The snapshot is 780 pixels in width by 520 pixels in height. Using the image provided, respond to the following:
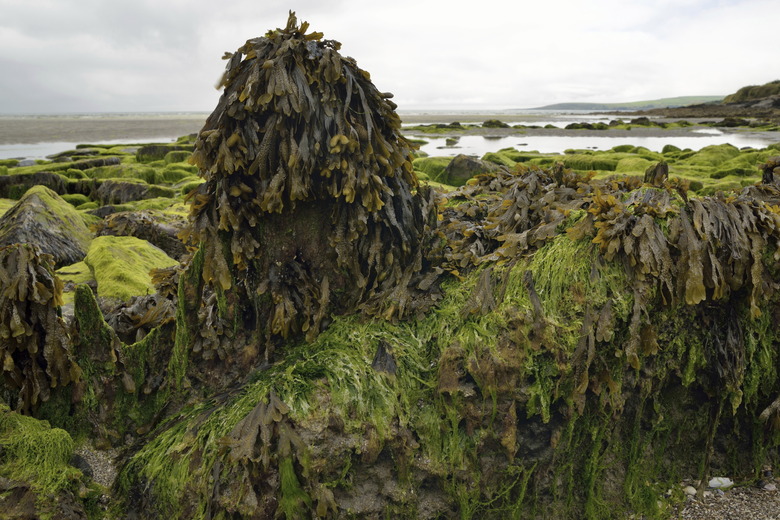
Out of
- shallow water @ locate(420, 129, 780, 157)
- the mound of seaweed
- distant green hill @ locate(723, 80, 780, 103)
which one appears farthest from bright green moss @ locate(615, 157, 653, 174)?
distant green hill @ locate(723, 80, 780, 103)

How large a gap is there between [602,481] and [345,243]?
231 cm

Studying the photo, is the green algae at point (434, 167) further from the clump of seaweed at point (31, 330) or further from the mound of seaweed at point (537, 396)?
the clump of seaweed at point (31, 330)

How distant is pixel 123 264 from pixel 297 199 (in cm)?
333

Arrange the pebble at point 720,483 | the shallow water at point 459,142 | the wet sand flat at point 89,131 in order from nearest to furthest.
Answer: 1. the pebble at point 720,483
2. the shallow water at point 459,142
3. the wet sand flat at point 89,131

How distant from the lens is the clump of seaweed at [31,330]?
9.30 feet

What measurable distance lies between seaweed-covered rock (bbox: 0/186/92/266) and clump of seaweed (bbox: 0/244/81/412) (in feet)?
11.7

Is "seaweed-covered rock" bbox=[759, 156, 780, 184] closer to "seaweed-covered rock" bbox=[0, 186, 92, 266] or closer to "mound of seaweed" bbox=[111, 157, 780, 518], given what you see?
"mound of seaweed" bbox=[111, 157, 780, 518]

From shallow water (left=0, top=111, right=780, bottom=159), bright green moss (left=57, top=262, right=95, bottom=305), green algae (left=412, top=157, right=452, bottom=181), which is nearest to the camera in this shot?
bright green moss (left=57, top=262, right=95, bottom=305)

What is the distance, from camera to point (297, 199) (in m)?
3.01

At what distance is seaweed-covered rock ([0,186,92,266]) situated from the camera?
597 cm

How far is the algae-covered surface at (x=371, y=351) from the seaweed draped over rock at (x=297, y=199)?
1 centimetres

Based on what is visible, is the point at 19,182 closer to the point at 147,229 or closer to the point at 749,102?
the point at 147,229

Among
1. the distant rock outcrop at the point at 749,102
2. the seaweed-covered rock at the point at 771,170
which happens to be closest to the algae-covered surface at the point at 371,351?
the seaweed-covered rock at the point at 771,170

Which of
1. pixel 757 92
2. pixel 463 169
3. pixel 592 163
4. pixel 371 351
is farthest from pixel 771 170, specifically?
pixel 757 92
